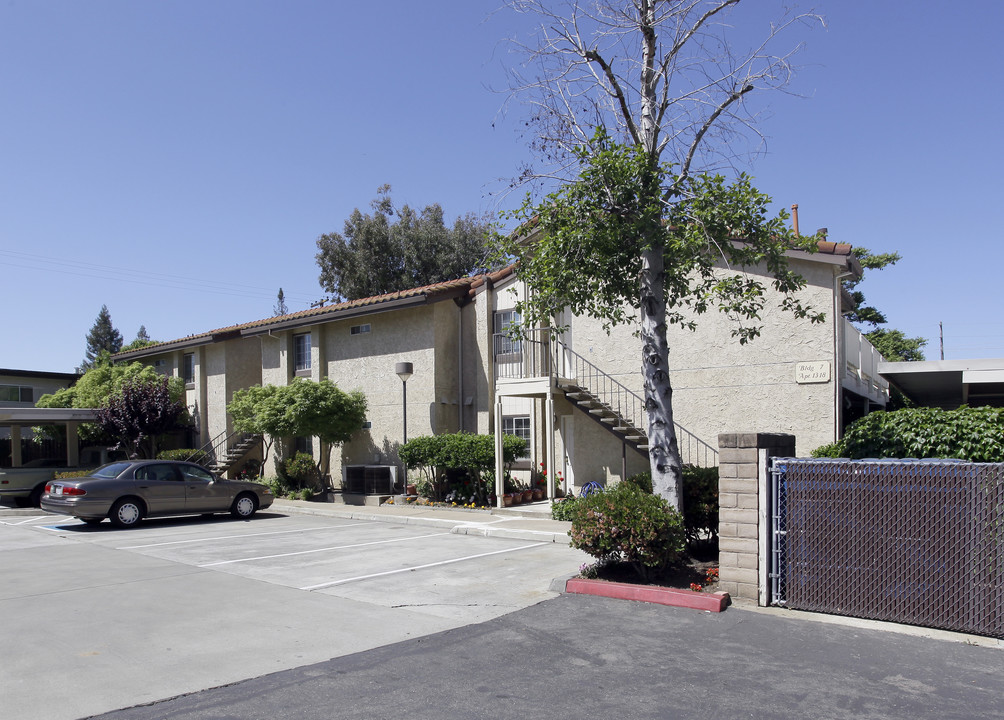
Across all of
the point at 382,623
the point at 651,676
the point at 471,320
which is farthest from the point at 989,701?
the point at 471,320

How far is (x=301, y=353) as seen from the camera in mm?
24484

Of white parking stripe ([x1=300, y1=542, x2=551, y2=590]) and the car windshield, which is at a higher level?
the car windshield

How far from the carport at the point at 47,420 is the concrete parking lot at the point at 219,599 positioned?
31.3ft

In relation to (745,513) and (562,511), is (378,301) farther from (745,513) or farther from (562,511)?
(745,513)

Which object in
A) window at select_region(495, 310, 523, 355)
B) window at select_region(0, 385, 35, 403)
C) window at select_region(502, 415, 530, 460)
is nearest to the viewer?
window at select_region(495, 310, 523, 355)

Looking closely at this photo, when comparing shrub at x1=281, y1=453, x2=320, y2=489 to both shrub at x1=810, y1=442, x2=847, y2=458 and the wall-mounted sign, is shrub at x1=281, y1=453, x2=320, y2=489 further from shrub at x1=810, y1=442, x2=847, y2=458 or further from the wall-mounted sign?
shrub at x1=810, y1=442, x2=847, y2=458

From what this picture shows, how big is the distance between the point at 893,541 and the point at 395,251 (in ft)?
112

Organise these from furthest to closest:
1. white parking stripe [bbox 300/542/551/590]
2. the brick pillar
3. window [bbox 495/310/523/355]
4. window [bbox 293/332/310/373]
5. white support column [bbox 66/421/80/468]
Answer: white support column [bbox 66/421/80/468]
window [bbox 293/332/310/373]
window [bbox 495/310/523/355]
white parking stripe [bbox 300/542/551/590]
the brick pillar

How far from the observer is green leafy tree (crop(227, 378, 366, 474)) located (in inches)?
797

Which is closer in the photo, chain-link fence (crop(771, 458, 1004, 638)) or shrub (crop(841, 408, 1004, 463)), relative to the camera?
chain-link fence (crop(771, 458, 1004, 638))

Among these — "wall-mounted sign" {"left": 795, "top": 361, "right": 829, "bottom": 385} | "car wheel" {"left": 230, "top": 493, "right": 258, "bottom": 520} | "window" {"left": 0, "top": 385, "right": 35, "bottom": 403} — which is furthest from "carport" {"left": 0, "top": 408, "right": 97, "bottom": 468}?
"wall-mounted sign" {"left": 795, "top": 361, "right": 829, "bottom": 385}

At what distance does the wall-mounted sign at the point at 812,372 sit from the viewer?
13.8 metres

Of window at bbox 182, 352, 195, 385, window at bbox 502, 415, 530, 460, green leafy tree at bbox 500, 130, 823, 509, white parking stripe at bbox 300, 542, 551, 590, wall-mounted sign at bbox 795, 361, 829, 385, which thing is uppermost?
green leafy tree at bbox 500, 130, 823, 509

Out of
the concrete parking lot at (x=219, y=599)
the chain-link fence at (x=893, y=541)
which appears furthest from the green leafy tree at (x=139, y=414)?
the chain-link fence at (x=893, y=541)
